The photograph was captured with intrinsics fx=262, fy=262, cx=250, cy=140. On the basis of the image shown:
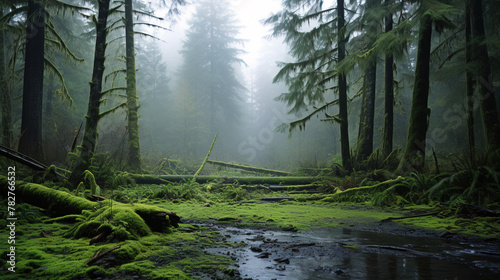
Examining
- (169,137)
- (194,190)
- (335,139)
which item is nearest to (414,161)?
(194,190)

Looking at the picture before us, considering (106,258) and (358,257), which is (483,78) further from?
(106,258)

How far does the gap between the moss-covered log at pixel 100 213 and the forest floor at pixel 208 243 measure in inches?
5.2

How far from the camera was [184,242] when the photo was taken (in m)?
2.99

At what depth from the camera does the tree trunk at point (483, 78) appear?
8.27m

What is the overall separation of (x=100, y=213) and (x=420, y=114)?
8.00m

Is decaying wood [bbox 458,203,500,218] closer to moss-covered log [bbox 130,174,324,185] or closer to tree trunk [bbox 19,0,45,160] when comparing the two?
moss-covered log [bbox 130,174,324,185]

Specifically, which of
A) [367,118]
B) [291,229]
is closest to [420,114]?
[367,118]

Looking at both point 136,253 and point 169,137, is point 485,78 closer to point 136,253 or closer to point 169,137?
point 136,253

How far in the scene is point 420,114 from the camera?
7379mm

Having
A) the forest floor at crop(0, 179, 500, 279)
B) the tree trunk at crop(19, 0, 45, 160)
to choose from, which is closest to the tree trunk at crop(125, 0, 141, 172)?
the tree trunk at crop(19, 0, 45, 160)

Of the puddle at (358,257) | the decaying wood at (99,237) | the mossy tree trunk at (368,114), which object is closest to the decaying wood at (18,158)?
the decaying wood at (99,237)

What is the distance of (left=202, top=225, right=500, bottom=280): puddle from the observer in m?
2.17

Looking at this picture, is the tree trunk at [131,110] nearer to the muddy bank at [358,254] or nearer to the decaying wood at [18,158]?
the decaying wood at [18,158]

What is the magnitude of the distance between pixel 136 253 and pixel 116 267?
1.02ft
